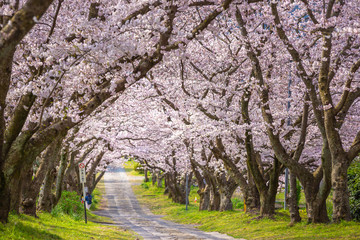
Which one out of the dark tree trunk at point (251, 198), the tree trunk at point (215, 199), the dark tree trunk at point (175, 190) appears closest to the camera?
the dark tree trunk at point (251, 198)

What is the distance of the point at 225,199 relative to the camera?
25109 mm

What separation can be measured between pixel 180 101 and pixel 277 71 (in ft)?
15.1

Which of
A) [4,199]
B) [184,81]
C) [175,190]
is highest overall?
[184,81]

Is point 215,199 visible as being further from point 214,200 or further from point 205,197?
point 205,197

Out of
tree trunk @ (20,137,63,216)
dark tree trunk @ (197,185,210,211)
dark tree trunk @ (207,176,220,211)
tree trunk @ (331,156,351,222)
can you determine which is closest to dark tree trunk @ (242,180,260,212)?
dark tree trunk @ (207,176,220,211)

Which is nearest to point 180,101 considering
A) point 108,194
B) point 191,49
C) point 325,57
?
point 191,49

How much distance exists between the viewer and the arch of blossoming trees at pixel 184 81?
8008 mm

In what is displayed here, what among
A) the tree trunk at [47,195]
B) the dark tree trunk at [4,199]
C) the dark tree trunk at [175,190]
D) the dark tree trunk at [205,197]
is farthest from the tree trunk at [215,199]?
the dark tree trunk at [4,199]

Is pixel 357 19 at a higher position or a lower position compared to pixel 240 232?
higher

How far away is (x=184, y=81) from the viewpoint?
17547mm

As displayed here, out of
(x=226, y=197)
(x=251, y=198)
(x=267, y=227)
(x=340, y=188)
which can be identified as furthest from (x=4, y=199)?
(x=226, y=197)

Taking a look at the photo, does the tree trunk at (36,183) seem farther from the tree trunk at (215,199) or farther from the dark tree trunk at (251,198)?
the tree trunk at (215,199)

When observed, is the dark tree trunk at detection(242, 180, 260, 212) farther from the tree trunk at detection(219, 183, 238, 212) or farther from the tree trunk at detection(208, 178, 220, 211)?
the tree trunk at detection(208, 178, 220, 211)

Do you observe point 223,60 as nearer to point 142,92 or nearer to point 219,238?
point 142,92
